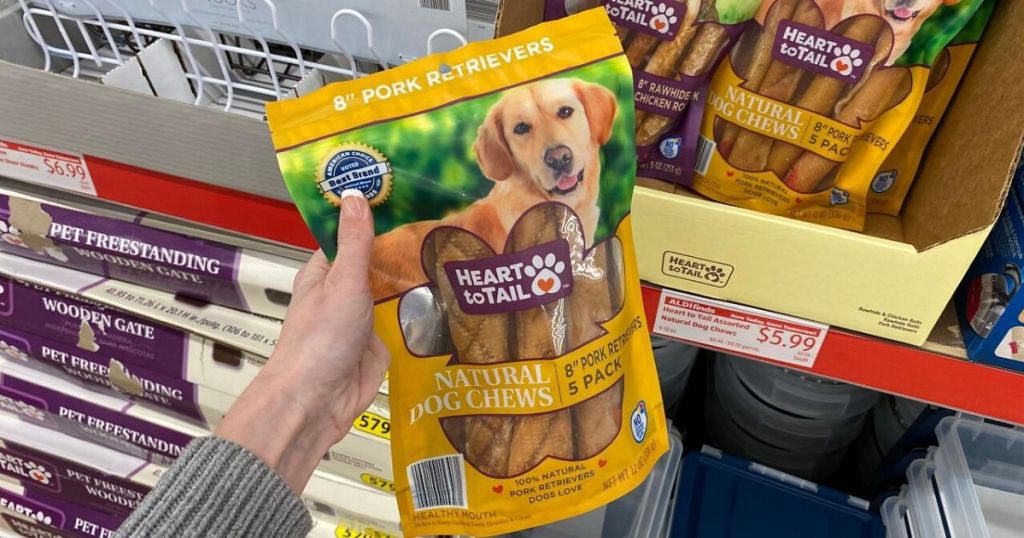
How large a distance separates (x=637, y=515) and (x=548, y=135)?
2.50 ft

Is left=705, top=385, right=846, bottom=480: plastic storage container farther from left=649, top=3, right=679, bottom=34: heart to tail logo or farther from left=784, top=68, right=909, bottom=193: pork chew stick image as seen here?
left=649, top=3, right=679, bottom=34: heart to tail logo

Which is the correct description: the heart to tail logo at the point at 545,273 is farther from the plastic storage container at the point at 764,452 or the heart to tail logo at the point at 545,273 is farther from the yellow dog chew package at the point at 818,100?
the plastic storage container at the point at 764,452

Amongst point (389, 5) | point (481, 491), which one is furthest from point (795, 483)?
point (389, 5)

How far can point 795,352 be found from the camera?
698 mm

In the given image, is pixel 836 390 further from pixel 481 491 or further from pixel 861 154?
pixel 481 491

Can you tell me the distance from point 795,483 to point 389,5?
96cm

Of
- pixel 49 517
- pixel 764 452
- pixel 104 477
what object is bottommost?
pixel 764 452

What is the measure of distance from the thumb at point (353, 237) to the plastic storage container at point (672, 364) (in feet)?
2.39

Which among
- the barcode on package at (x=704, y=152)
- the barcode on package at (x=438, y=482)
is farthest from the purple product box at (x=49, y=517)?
the barcode on package at (x=704, y=152)

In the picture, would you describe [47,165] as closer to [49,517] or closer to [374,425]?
[374,425]

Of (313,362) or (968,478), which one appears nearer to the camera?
(313,362)

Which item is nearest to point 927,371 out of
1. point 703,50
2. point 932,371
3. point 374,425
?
point 932,371

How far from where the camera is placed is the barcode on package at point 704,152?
0.77 meters

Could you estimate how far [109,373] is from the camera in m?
1.14
